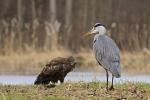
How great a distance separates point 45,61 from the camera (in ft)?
65.3

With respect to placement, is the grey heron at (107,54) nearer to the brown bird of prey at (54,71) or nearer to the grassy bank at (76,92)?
the grassy bank at (76,92)

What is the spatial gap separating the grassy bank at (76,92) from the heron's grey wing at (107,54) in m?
0.36

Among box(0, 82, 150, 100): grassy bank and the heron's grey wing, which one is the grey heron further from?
box(0, 82, 150, 100): grassy bank

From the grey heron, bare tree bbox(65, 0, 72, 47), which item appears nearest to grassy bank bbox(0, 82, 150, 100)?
the grey heron

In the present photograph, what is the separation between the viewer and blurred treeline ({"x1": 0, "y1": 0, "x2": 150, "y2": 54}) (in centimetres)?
2430

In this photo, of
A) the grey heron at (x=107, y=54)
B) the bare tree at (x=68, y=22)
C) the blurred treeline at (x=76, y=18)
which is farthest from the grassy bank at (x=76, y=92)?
the bare tree at (x=68, y=22)

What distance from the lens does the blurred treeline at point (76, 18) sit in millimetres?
24297

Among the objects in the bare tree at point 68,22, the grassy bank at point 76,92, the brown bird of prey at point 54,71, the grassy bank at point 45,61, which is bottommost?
the grassy bank at point 76,92

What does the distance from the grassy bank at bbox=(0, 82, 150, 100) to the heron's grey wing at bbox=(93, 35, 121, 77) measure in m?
0.36

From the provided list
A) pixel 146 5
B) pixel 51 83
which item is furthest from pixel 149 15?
pixel 51 83

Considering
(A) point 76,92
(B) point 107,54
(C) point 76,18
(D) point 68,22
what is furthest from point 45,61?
(C) point 76,18

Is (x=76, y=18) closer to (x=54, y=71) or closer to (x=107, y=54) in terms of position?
(x=54, y=71)

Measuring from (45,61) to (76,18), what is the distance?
9897 millimetres

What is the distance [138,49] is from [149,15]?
779cm
